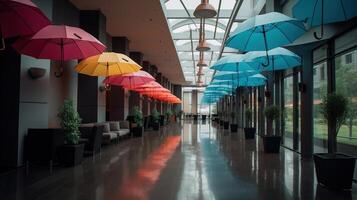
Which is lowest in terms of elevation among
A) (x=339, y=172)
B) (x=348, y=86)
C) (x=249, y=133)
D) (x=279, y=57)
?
(x=339, y=172)

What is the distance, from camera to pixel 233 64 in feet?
32.0

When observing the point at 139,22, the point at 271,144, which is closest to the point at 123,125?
the point at 139,22

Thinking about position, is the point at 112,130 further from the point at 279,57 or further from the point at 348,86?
the point at 348,86

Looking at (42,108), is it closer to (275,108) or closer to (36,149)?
(36,149)

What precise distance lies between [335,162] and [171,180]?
2.49 m

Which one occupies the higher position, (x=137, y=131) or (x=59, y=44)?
(x=59, y=44)

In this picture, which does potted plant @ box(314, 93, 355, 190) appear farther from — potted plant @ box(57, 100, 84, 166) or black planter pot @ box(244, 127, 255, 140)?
black planter pot @ box(244, 127, 255, 140)

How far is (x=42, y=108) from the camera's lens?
24.0 ft

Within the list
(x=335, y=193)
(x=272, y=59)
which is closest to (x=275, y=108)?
(x=272, y=59)

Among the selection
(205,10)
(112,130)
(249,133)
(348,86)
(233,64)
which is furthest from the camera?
(249,133)

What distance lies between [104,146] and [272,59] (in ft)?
18.8

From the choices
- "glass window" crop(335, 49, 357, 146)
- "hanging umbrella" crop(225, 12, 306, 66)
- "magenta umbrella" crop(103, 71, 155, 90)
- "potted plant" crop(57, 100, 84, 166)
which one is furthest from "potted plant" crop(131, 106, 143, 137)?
"glass window" crop(335, 49, 357, 146)

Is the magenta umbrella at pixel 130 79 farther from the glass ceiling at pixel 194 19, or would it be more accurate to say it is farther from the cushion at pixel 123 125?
the glass ceiling at pixel 194 19

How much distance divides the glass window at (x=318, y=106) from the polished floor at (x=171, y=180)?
806mm
